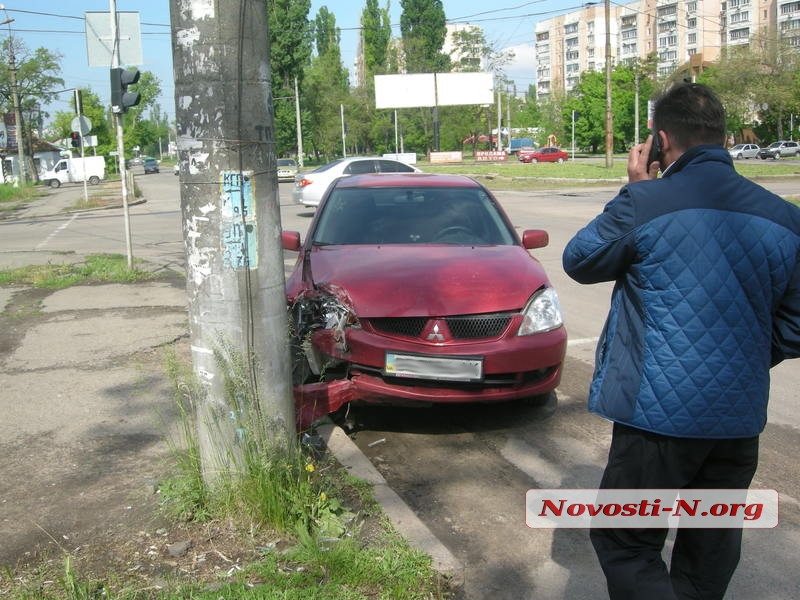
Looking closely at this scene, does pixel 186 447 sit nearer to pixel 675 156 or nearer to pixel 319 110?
pixel 675 156

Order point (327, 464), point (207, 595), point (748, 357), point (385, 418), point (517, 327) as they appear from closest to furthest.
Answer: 1. point (748, 357)
2. point (207, 595)
3. point (327, 464)
4. point (517, 327)
5. point (385, 418)

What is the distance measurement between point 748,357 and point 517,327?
2.62m

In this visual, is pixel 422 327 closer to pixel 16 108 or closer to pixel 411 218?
pixel 411 218

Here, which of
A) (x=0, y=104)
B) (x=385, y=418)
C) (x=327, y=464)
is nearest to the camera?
(x=327, y=464)

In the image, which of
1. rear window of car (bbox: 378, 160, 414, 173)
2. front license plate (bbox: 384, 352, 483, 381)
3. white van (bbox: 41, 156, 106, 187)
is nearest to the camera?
front license plate (bbox: 384, 352, 483, 381)

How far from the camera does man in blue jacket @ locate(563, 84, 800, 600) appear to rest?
2.43 meters

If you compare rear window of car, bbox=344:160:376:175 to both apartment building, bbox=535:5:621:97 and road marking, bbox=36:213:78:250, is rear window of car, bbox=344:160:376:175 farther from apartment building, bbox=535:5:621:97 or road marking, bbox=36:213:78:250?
apartment building, bbox=535:5:621:97

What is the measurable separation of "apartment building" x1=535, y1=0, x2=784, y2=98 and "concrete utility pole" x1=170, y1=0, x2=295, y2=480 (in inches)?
2644

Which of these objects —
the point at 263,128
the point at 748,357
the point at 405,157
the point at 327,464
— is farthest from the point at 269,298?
the point at 405,157

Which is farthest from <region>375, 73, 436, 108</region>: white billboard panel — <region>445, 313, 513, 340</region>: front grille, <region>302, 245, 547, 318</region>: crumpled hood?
<region>445, 313, 513, 340</region>: front grille

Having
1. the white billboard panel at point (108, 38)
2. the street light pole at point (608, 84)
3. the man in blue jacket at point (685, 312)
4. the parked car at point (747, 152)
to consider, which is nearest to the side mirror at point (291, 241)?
the man in blue jacket at point (685, 312)

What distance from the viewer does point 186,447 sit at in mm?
4000

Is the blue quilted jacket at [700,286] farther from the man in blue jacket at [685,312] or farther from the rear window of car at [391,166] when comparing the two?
the rear window of car at [391,166]

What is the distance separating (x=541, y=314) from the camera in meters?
5.20
